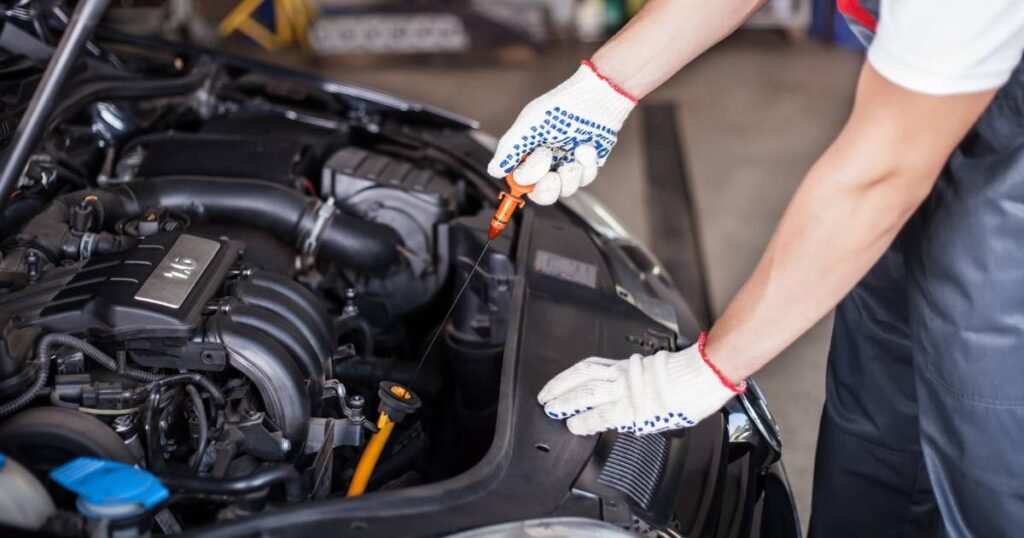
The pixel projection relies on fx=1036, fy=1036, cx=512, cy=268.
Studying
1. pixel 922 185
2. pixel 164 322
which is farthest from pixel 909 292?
pixel 164 322

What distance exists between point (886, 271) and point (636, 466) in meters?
0.52

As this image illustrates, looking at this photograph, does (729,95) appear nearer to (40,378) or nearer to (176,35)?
(176,35)

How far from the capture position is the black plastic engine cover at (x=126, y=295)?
1.37 metres

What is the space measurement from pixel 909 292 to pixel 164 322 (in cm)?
104

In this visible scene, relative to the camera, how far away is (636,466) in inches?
54.1

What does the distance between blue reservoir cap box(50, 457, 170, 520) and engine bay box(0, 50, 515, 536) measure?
1.2 inches

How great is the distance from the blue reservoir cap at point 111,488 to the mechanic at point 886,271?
53cm

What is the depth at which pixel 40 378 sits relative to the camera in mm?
1308

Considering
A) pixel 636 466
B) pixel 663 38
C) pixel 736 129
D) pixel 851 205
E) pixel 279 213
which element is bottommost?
pixel 736 129

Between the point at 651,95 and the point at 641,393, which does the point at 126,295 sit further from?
the point at 651,95


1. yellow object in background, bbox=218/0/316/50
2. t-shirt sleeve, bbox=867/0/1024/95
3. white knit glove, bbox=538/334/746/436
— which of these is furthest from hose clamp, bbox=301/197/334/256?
yellow object in background, bbox=218/0/316/50

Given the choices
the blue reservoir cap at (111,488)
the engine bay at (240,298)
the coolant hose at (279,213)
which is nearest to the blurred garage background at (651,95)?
the engine bay at (240,298)

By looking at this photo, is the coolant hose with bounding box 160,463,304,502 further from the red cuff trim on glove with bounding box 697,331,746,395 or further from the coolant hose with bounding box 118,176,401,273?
the coolant hose with bounding box 118,176,401,273


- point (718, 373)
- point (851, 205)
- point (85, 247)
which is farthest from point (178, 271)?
point (851, 205)
